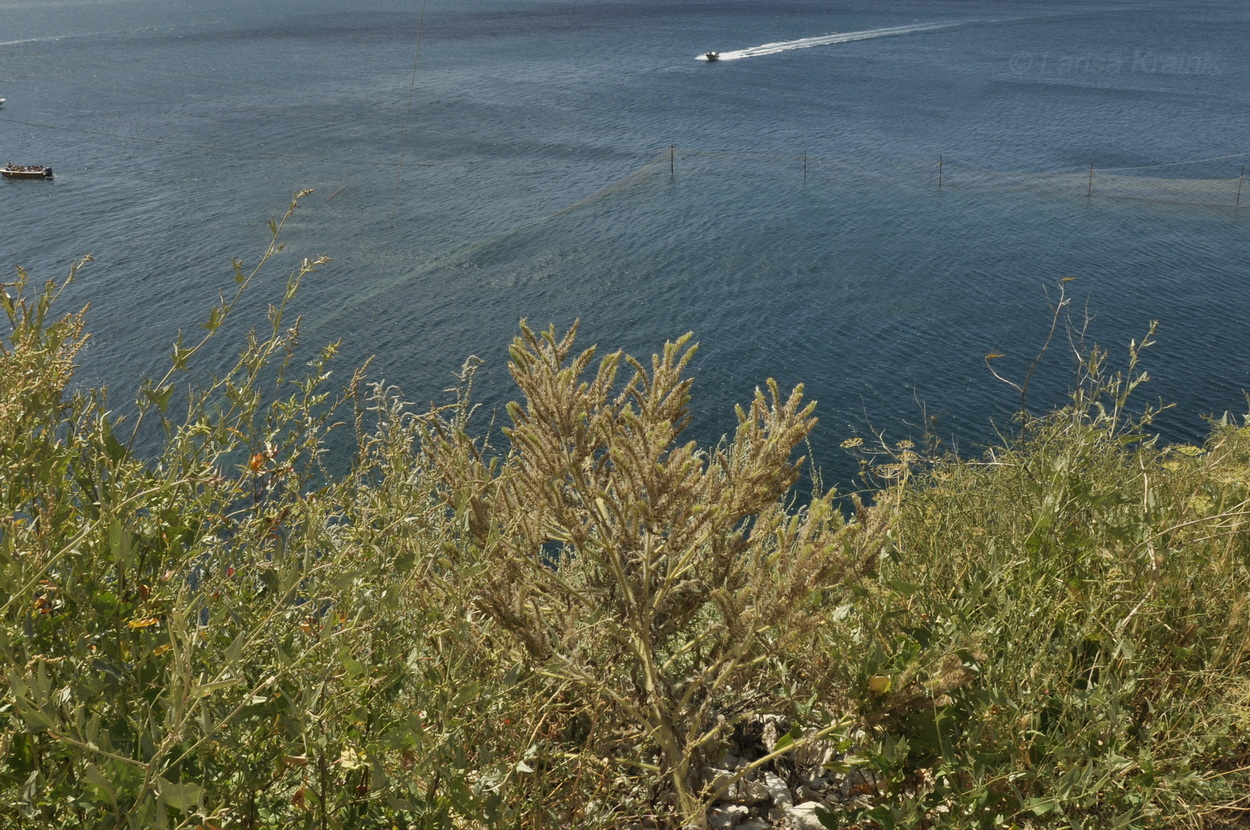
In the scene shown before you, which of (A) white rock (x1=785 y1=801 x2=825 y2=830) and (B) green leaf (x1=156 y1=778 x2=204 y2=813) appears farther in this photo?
(A) white rock (x1=785 y1=801 x2=825 y2=830)

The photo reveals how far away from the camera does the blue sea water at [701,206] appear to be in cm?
1894

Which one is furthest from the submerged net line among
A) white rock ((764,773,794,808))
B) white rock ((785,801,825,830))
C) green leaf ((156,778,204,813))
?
green leaf ((156,778,204,813))

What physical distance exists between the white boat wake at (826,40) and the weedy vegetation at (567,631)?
52151mm

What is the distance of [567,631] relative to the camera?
8.91ft

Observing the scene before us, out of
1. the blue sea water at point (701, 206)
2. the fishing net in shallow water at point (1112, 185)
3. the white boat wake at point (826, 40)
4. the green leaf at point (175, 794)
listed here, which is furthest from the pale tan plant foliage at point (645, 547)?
the white boat wake at point (826, 40)

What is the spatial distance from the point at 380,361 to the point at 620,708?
17.0 m

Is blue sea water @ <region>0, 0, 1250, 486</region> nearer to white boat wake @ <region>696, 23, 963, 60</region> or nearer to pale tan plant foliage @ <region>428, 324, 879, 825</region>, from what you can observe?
white boat wake @ <region>696, 23, 963, 60</region>

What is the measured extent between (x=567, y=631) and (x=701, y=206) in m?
25.7

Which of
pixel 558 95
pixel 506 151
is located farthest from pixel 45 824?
pixel 558 95

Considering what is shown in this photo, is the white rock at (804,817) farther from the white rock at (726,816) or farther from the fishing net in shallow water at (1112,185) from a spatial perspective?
the fishing net in shallow water at (1112,185)

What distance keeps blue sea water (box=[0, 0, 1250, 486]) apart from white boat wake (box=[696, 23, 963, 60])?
85cm

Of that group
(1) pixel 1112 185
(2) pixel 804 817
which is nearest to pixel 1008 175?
(1) pixel 1112 185

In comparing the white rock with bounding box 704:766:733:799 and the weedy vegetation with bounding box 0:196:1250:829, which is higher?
the weedy vegetation with bounding box 0:196:1250:829

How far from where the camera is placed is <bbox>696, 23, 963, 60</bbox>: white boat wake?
52.8 m
